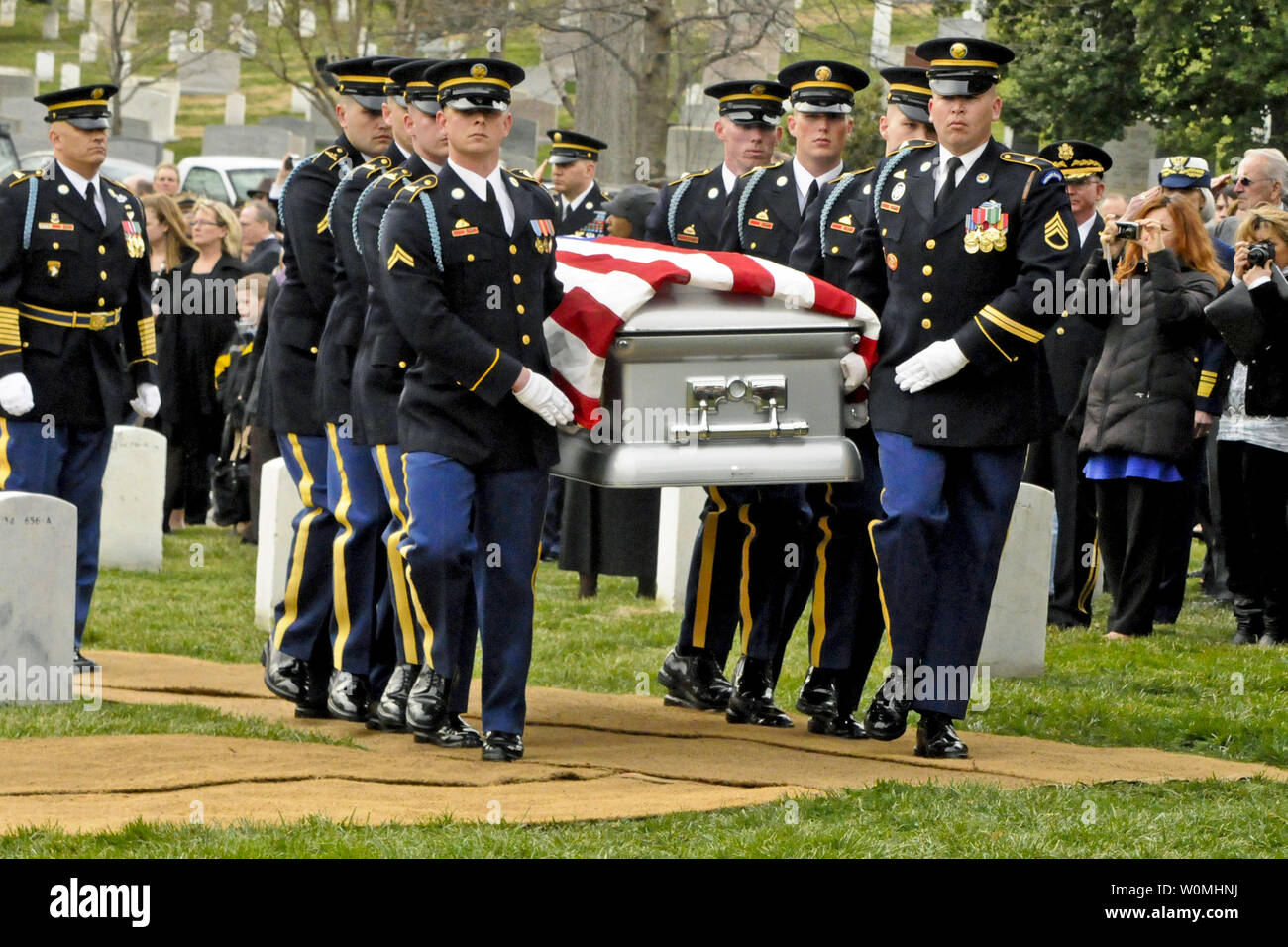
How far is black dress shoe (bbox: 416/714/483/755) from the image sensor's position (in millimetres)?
6805

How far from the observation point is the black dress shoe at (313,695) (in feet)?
24.8

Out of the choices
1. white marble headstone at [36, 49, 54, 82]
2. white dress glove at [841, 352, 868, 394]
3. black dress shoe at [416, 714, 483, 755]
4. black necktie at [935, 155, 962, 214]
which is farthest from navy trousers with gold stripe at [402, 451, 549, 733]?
white marble headstone at [36, 49, 54, 82]

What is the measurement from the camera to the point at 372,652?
759 cm

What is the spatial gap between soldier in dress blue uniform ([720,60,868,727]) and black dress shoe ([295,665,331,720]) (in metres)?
1.44

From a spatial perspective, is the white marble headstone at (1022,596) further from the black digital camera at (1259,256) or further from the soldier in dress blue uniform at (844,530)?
the black digital camera at (1259,256)

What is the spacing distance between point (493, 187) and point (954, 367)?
4.99ft

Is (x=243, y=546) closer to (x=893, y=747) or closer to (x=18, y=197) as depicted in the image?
(x=18, y=197)

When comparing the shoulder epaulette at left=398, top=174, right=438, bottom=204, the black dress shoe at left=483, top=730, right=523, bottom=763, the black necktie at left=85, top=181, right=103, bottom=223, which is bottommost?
the black dress shoe at left=483, top=730, right=523, bottom=763

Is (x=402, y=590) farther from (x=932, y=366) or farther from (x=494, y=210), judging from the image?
(x=932, y=366)

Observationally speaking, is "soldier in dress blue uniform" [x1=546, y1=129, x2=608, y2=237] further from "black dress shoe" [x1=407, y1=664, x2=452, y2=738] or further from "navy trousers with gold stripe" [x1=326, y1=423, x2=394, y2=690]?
"black dress shoe" [x1=407, y1=664, x2=452, y2=738]

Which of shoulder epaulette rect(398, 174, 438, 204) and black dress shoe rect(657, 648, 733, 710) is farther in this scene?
black dress shoe rect(657, 648, 733, 710)

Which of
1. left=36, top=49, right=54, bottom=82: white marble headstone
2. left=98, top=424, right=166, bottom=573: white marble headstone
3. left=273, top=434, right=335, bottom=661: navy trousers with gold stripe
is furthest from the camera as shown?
left=36, top=49, right=54, bottom=82: white marble headstone
